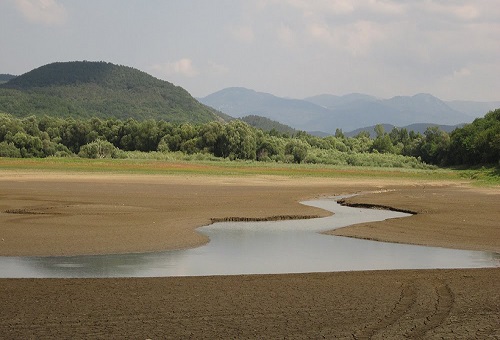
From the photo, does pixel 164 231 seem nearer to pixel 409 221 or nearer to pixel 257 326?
pixel 409 221

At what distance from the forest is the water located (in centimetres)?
8607

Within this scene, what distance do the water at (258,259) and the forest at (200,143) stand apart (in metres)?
86.1

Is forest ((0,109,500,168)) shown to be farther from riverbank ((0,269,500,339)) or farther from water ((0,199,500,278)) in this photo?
riverbank ((0,269,500,339))

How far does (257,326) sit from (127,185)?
142ft

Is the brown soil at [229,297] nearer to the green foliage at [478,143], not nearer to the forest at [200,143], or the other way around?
the green foliage at [478,143]

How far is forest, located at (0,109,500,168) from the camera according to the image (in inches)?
4424

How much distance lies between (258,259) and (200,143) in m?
105

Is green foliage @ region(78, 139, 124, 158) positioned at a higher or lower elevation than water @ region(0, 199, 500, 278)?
higher

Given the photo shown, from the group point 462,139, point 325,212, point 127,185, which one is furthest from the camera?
point 462,139

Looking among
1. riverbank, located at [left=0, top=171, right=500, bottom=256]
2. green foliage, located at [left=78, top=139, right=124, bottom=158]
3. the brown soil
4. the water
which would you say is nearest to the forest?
green foliage, located at [left=78, top=139, right=124, bottom=158]

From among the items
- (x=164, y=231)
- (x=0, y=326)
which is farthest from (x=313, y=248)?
(x=0, y=326)

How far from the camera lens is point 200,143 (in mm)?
126000

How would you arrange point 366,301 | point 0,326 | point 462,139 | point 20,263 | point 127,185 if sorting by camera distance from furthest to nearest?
point 462,139 → point 127,185 → point 20,263 → point 366,301 → point 0,326

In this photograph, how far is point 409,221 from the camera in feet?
108
